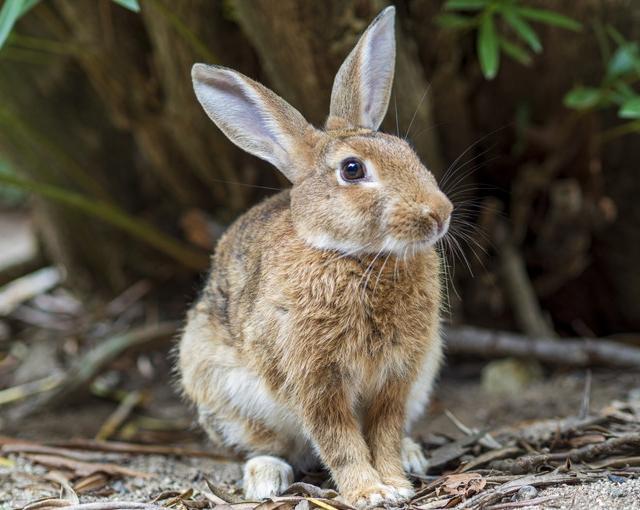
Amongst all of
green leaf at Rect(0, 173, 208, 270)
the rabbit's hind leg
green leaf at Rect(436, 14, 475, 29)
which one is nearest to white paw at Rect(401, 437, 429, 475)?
the rabbit's hind leg

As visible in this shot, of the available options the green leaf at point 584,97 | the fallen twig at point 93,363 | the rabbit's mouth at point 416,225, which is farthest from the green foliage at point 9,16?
the green leaf at point 584,97

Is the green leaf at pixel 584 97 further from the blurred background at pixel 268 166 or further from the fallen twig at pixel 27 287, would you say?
the fallen twig at pixel 27 287

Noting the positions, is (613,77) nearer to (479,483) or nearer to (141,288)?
(479,483)

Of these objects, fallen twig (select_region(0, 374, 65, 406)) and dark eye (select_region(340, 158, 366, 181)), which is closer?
dark eye (select_region(340, 158, 366, 181))

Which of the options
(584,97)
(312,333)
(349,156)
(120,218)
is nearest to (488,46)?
(584,97)

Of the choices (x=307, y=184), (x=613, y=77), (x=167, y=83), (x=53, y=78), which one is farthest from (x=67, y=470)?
(x=613, y=77)

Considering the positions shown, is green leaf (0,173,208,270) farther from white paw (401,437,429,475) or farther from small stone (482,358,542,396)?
white paw (401,437,429,475)
